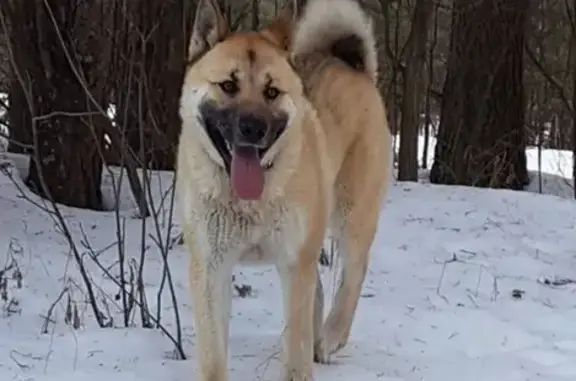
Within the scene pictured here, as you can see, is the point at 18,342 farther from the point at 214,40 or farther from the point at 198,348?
the point at 214,40

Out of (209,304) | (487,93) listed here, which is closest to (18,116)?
(487,93)

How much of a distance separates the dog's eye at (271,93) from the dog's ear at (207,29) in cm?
31

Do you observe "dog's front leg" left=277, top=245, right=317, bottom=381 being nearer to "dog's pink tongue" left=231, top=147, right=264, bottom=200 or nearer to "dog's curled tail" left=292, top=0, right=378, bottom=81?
"dog's pink tongue" left=231, top=147, right=264, bottom=200

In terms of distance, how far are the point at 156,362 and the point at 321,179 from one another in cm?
102

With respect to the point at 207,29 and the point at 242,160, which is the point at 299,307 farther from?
the point at 207,29

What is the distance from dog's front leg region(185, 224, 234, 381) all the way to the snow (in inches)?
8.6

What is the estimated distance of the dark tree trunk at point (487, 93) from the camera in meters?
10.5

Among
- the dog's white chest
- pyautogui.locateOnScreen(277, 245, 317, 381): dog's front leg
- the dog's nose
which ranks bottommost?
pyautogui.locateOnScreen(277, 245, 317, 381): dog's front leg

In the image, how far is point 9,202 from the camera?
714 cm

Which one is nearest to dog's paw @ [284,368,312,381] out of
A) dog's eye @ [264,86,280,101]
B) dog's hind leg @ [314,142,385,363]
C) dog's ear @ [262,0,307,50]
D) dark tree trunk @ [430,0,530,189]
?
dog's hind leg @ [314,142,385,363]

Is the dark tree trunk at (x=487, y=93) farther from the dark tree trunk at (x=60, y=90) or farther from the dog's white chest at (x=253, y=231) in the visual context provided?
the dog's white chest at (x=253, y=231)

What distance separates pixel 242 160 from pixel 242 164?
15mm

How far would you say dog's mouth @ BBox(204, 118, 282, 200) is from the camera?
363 centimetres

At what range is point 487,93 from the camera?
1049cm
